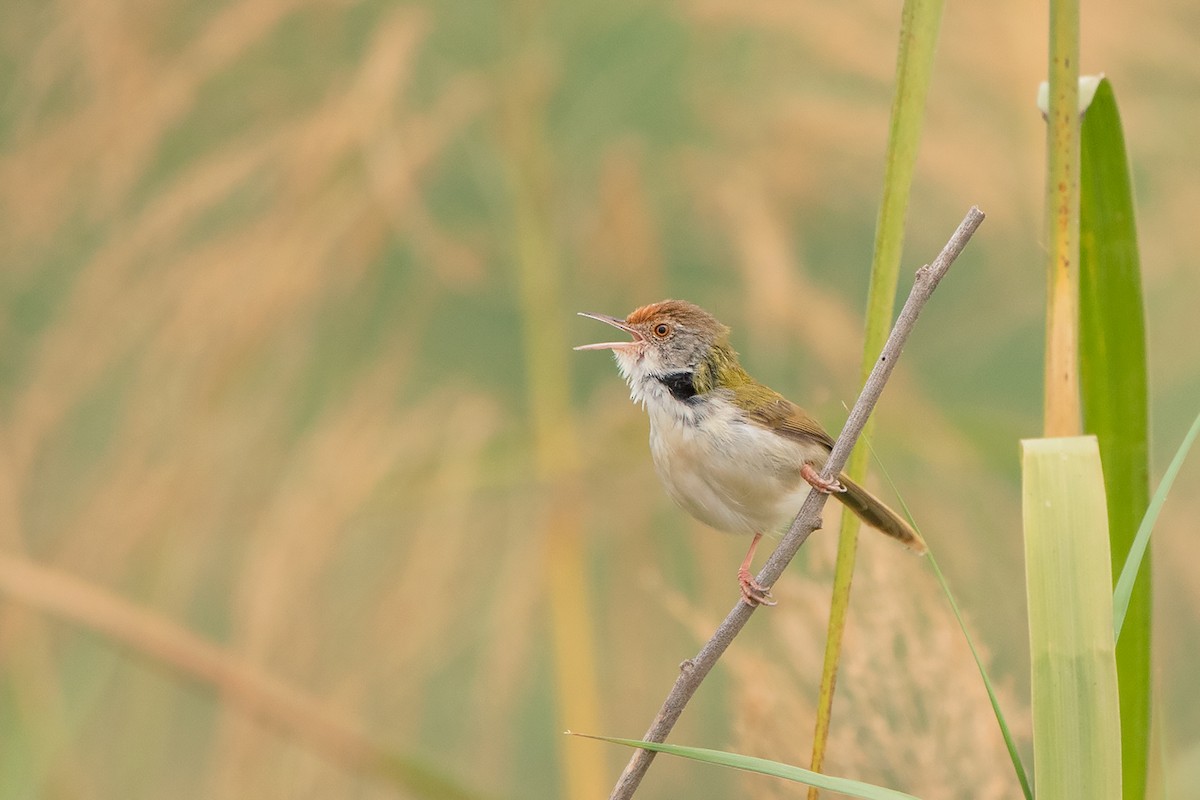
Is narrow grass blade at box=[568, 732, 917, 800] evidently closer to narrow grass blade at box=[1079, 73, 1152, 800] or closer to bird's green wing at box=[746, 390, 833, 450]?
narrow grass blade at box=[1079, 73, 1152, 800]

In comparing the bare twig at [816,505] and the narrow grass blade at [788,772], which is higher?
the bare twig at [816,505]

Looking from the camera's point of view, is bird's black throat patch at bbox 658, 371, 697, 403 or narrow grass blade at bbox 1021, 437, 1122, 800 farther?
bird's black throat patch at bbox 658, 371, 697, 403

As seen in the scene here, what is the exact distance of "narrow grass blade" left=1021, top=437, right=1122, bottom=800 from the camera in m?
0.94

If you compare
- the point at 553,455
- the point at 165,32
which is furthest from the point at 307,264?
the point at 165,32

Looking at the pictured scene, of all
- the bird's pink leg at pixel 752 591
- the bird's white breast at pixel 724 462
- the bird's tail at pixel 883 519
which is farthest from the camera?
the bird's white breast at pixel 724 462

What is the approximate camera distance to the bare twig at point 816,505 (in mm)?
1202

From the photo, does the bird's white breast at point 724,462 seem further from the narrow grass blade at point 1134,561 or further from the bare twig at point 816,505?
the narrow grass blade at point 1134,561

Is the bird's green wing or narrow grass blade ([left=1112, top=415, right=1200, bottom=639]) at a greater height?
the bird's green wing

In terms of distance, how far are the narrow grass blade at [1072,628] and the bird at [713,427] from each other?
1.04 m

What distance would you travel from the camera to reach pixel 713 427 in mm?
2137

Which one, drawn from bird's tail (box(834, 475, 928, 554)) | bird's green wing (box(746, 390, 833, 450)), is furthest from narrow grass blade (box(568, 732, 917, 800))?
bird's green wing (box(746, 390, 833, 450))

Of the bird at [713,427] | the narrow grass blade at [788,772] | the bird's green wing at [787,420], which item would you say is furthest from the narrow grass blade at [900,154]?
the bird's green wing at [787,420]

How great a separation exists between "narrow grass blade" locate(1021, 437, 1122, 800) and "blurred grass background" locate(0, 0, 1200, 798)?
3.57 ft

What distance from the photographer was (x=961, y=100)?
3102 mm
